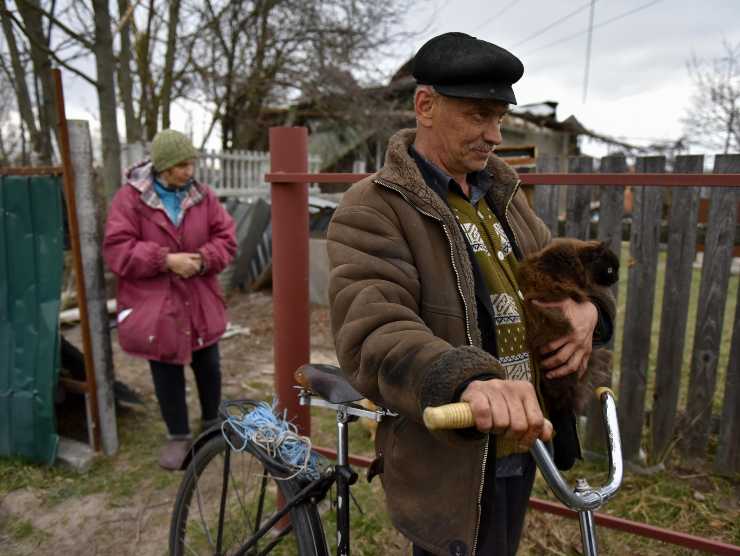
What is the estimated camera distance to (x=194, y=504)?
305 cm

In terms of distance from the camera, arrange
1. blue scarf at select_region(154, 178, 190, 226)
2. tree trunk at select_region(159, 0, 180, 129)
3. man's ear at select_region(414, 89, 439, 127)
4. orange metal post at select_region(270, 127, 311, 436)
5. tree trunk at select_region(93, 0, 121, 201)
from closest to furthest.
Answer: man's ear at select_region(414, 89, 439, 127)
orange metal post at select_region(270, 127, 311, 436)
blue scarf at select_region(154, 178, 190, 226)
tree trunk at select_region(93, 0, 121, 201)
tree trunk at select_region(159, 0, 180, 129)

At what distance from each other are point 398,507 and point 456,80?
3.43 ft

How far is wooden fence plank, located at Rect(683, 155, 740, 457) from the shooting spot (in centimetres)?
291

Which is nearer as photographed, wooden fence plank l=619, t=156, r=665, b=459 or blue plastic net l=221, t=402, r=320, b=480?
blue plastic net l=221, t=402, r=320, b=480

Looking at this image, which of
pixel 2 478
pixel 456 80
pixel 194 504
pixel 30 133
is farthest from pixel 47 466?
pixel 30 133

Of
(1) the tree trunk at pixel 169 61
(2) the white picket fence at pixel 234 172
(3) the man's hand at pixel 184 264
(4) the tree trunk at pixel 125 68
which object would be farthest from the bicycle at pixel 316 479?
(1) the tree trunk at pixel 169 61

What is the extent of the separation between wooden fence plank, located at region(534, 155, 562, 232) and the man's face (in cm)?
192

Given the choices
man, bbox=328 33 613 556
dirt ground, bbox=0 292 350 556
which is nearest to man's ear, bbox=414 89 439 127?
man, bbox=328 33 613 556

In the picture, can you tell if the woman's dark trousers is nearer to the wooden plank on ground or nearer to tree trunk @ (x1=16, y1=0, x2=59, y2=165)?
the wooden plank on ground

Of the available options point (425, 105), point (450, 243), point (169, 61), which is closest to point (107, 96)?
point (169, 61)

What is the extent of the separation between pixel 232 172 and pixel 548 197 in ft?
28.8

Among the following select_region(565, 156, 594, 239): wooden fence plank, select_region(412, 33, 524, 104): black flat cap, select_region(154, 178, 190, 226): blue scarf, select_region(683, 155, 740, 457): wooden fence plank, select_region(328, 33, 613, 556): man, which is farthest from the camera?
select_region(154, 178, 190, 226): blue scarf

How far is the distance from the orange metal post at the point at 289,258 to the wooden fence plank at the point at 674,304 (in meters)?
1.91

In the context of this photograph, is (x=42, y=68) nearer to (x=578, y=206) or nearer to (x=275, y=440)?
(x=578, y=206)
